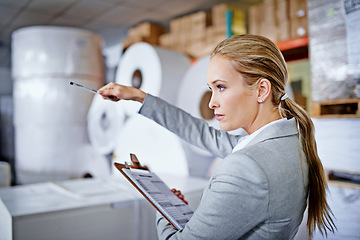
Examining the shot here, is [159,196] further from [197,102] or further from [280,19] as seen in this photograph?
[280,19]

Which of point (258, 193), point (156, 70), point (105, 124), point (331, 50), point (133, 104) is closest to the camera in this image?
point (258, 193)

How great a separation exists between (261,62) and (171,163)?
142 centimetres

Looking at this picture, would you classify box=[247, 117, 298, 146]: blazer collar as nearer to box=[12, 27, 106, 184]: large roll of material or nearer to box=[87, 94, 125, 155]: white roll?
box=[87, 94, 125, 155]: white roll

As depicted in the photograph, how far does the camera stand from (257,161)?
2.23 feet

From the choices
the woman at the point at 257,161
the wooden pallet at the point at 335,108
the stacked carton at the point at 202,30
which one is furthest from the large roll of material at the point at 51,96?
the woman at the point at 257,161

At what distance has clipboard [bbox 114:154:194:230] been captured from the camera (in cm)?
85

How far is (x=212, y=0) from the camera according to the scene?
11.2 ft

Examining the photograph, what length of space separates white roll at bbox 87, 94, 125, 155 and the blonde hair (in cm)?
206

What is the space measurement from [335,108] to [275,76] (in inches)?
37.1

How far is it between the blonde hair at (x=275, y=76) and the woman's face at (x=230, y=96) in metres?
0.02

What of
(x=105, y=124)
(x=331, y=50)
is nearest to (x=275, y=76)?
(x=331, y=50)

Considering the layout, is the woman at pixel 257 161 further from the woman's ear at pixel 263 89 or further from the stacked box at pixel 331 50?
the stacked box at pixel 331 50

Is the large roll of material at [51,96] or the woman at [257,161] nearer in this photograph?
the woman at [257,161]

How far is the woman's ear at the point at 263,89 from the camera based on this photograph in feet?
2.56
